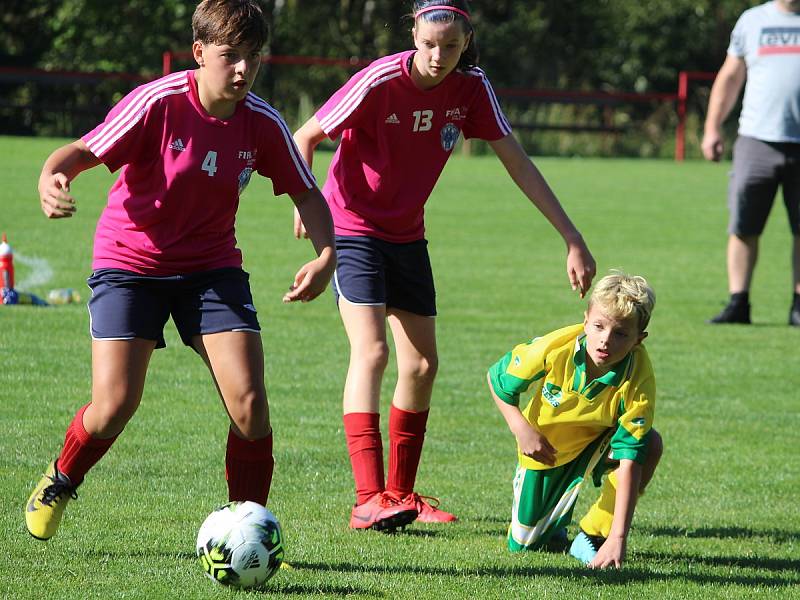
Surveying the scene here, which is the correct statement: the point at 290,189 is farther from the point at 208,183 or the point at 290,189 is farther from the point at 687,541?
the point at 687,541

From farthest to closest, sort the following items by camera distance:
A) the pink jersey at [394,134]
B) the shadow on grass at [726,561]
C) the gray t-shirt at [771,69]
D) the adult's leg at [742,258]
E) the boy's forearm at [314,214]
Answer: the adult's leg at [742,258]
the gray t-shirt at [771,69]
the pink jersey at [394,134]
the shadow on grass at [726,561]
the boy's forearm at [314,214]

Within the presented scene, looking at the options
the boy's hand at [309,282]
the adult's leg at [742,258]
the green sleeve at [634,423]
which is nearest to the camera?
the boy's hand at [309,282]

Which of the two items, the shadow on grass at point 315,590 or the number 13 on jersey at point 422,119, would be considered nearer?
the shadow on grass at point 315,590

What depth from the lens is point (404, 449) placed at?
527 cm

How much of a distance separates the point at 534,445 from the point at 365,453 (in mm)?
818

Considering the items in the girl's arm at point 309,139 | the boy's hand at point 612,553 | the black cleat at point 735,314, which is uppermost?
the girl's arm at point 309,139

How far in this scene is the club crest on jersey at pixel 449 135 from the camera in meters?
5.26

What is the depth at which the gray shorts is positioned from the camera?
33.0ft

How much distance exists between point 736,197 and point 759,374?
2111 mm

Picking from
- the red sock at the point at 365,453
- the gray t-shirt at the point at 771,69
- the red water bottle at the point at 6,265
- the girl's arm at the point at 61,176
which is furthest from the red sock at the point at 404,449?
the gray t-shirt at the point at 771,69

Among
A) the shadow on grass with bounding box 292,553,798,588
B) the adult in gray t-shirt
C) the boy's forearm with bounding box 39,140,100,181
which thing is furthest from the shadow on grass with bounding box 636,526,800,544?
the adult in gray t-shirt

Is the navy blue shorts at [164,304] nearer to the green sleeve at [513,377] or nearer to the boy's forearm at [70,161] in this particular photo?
the boy's forearm at [70,161]

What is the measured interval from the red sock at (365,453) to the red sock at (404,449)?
0.57 feet

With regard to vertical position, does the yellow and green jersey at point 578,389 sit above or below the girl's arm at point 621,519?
above
